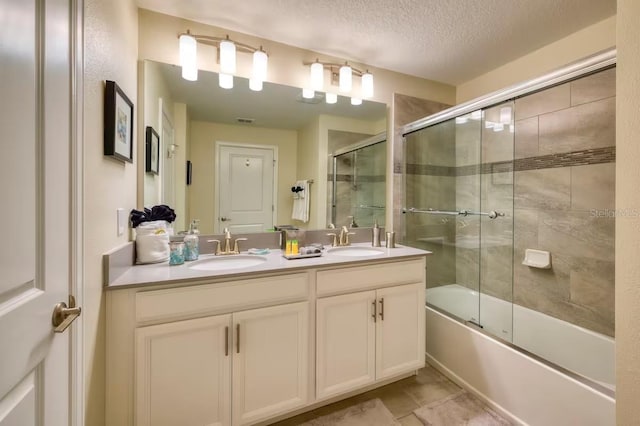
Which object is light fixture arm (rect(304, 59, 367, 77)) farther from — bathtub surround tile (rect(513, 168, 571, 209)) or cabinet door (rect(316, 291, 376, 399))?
cabinet door (rect(316, 291, 376, 399))

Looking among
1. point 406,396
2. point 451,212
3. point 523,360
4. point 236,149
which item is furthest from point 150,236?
point 451,212

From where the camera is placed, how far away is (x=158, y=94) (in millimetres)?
1682

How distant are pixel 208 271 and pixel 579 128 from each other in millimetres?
2472

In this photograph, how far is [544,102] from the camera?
6.61ft

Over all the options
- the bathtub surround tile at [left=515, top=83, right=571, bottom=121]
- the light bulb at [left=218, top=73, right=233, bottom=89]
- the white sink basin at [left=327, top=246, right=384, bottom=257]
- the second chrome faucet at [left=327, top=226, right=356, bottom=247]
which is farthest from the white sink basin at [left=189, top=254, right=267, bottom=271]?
the bathtub surround tile at [left=515, top=83, right=571, bottom=121]

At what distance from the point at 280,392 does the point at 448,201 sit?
2109 mm

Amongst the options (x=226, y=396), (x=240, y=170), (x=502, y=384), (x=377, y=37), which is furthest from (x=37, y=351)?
(x=377, y=37)

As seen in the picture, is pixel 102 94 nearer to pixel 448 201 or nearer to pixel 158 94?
pixel 158 94

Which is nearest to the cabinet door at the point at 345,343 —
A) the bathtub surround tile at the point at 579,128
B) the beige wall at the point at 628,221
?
the beige wall at the point at 628,221

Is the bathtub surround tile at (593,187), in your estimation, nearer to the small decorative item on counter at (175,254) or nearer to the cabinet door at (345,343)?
the cabinet door at (345,343)

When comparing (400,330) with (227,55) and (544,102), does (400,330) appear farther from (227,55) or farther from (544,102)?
(227,55)

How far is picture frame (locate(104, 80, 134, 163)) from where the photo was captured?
1118 millimetres

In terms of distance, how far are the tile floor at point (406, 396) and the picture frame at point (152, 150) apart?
64.2 inches

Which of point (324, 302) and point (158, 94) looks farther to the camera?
point (158, 94)
